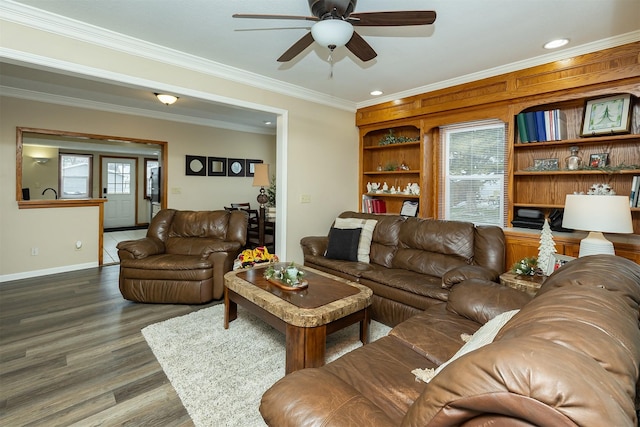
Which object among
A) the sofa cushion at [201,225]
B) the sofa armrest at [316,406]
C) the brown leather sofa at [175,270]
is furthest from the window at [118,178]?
the sofa armrest at [316,406]

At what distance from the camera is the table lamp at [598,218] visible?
217cm

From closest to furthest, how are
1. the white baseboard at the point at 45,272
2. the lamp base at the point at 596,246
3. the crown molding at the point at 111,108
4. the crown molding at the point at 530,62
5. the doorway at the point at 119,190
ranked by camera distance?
the lamp base at the point at 596,246, the crown molding at the point at 530,62, the white baseboard at the point at 45,272, the crown molding at the point at 111,108, the doorway at the point at 119,190

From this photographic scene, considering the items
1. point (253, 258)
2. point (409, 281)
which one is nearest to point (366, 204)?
point (409, 281)

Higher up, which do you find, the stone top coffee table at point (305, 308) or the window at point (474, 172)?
the window at point (474, 172)

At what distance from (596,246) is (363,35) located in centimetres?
250

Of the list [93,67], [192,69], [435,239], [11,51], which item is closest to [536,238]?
[435,239]

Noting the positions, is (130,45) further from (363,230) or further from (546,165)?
(546,165)

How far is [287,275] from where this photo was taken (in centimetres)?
251

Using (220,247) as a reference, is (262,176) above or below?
above

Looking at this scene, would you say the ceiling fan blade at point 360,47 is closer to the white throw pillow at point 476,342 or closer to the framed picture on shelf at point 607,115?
the white throw pillow at point 476,342

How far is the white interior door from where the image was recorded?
914 centimetres

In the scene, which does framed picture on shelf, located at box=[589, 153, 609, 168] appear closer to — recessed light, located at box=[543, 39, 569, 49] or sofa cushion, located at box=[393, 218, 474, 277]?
recessed light, located at box=[543, 39, 569, 49]

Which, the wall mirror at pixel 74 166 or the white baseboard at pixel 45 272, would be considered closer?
the white baseboard at pixel 45 272

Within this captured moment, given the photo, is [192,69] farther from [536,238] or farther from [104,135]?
[536,238]
